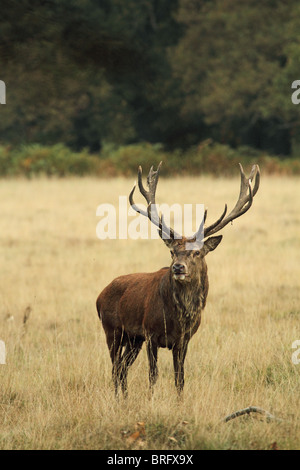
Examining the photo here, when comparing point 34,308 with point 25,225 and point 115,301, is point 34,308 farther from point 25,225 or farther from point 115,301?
point 25,225

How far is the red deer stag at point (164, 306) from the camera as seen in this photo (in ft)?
18.2

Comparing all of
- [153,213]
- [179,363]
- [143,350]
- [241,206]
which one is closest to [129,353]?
[179,363]

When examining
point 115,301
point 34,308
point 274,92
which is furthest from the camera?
point 274,92

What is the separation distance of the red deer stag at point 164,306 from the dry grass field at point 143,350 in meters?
0.27

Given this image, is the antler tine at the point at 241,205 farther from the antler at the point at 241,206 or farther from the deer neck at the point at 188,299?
the deer neck at the point at 188,299

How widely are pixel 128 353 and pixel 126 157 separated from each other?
21865 millimetres

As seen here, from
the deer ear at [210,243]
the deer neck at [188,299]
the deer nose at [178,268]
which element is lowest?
the deer neck at [188,299]

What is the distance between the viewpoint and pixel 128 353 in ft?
20.4

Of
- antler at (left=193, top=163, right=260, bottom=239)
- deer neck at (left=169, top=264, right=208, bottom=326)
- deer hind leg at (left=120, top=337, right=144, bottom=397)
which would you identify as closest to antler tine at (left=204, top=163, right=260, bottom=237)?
antler at (left=193, top=163, right=260, bottom=239)

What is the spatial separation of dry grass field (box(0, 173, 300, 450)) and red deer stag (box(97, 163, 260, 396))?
0.90 ft

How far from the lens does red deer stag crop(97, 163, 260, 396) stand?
219 inches

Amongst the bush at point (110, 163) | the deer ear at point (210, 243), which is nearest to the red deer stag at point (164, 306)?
the deer ear at point (210, 243)

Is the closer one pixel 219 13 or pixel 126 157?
pixel 126 157

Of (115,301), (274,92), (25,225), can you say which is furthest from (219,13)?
(115,301)
